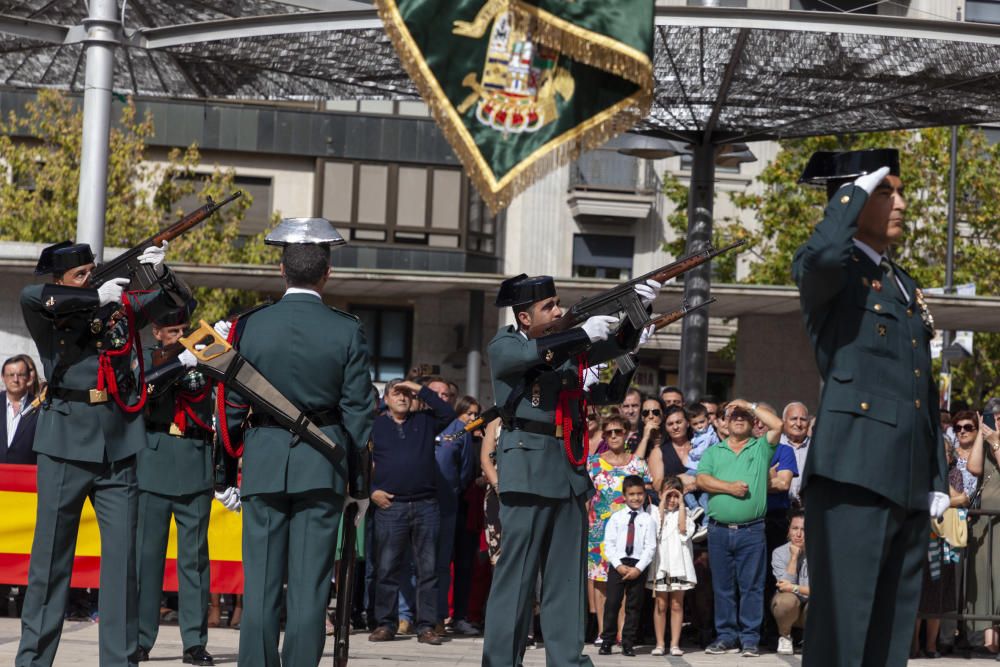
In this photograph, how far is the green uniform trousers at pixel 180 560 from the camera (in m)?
10.2

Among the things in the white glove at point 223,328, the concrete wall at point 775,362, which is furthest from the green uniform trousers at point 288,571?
the concrete wall at point 775,362

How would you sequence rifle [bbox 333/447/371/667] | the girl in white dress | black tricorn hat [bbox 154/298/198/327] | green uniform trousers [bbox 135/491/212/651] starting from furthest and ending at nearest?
the girl in white dress, green uniform trousers [bbox 135/491/212/651], black tricorn hat [bbox 154/298/198/327], rifle [bbox 333/447/371/667]

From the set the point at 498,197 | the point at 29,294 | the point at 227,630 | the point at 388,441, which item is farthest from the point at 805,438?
the point at 29,294

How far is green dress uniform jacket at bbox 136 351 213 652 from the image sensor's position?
10344 mm

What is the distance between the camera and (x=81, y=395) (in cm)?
868

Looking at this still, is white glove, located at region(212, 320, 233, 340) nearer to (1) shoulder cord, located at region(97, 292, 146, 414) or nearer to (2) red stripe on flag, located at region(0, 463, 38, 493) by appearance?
(1) shoulder cord, located at region(97, 292, 146, 414)

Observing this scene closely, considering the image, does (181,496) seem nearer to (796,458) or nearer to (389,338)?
(796,458)

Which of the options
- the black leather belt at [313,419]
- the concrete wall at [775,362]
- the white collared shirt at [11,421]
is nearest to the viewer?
the black leather belt at [313,419]

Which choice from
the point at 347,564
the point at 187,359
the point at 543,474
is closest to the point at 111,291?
the point at 187,359

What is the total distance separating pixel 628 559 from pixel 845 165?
6615 millimetres

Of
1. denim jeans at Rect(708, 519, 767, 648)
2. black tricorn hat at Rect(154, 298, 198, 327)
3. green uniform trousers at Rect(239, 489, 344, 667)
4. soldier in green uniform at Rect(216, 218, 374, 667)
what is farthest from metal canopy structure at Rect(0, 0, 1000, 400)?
green uniform trousers at Rect(239, 489, 344, 667)

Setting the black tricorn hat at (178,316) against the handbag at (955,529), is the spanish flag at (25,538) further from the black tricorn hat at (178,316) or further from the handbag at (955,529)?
the handbag at (955,529)

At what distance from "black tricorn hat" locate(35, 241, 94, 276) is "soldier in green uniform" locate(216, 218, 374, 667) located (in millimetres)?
1628

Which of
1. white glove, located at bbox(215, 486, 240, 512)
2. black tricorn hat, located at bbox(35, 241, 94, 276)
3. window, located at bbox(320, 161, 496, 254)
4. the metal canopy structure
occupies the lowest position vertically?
white glove, located at bbox(215, 486, 240, 512)
